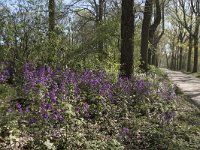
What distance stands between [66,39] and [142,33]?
8.92 meters

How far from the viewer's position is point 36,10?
1158cm

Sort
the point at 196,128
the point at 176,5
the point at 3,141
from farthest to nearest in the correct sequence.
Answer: the point at 176,5, the point at 196,128, the point at 3,141

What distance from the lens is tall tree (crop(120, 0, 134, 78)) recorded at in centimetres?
1176

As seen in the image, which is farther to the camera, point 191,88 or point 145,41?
point 145,41

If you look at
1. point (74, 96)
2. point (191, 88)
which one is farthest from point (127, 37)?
point (191, 88)

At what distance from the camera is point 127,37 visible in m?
11.9

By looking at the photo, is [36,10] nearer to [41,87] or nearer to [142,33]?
[41,87]

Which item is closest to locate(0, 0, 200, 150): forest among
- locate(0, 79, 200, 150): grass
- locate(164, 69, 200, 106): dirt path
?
locate(0, 79, 200, 150): grass

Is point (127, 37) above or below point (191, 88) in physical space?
above

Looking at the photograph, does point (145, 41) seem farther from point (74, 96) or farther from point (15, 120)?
point (15, 120)

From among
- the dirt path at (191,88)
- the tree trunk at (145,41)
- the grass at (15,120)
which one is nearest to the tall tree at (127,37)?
the grass at (15,120)

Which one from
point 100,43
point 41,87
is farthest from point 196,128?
point 100,43

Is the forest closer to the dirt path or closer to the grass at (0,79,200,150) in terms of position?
the grass at (0,79,200,150)

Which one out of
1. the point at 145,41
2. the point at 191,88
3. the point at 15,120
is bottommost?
the point at 191,88
